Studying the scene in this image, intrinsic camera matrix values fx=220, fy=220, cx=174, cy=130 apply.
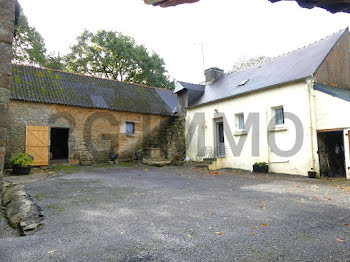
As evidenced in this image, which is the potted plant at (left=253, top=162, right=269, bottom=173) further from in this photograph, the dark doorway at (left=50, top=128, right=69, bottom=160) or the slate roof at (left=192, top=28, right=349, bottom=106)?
the dark doorway at (left=50, top=128, right=69, bottom=160)

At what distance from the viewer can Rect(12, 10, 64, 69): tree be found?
18.9 m

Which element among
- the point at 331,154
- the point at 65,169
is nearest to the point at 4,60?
the point at 65,169

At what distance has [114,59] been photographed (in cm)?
2347

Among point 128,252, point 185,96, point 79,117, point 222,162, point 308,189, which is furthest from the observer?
point 185,96

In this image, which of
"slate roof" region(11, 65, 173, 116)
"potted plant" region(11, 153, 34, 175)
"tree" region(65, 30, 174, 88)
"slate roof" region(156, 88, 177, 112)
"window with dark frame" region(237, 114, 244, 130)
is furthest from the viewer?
"tree" region(65, 30, 174, 88)

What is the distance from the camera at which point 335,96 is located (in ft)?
26.8

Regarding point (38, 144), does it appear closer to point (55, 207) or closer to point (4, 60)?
point (55, 207)

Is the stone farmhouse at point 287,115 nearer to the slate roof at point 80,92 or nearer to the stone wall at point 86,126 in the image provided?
the stone wall at point 86,126

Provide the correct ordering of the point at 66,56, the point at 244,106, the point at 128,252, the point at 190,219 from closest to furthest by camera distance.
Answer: the point at 128,252, the point at 190,219, the point at 244,106, the point at 66,56

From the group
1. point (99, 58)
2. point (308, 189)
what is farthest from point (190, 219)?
point (99, 58)

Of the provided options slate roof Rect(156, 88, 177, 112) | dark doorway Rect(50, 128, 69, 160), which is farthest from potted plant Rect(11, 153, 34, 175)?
slate roof Rect(156, 88, 177, 112)

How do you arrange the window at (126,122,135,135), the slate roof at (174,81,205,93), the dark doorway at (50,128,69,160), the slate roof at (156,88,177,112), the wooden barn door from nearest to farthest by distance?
the wooden barn door
the slate roof at (174,81,205,93)
the window at (126,122,135,135)
the dark doorway at (50,128,69,160)
the slate roof at (156,88,177,112)

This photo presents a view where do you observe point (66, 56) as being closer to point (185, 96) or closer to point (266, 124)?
point (185, 96)

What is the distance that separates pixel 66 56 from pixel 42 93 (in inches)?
489
